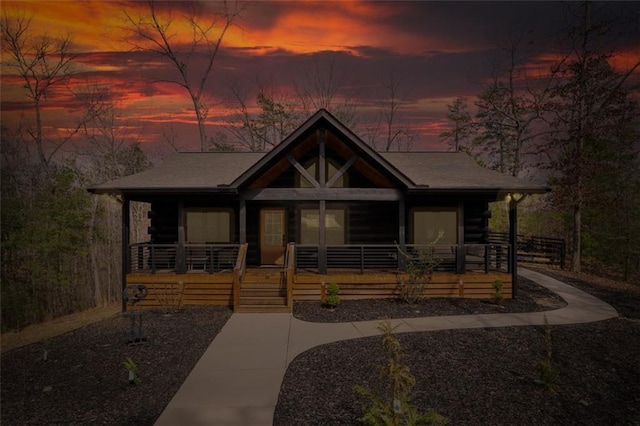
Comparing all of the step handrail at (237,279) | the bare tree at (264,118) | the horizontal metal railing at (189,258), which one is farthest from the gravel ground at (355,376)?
the bare tree at (264,118)

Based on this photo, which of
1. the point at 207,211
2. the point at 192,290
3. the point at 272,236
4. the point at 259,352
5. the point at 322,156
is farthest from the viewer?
the point at 272,236

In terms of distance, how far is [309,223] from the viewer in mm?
16844

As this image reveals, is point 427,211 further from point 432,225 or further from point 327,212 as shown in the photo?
point 327,212

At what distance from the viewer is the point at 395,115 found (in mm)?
37719

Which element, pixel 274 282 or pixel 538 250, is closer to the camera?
pixel 274 282

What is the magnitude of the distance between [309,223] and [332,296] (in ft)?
15.5

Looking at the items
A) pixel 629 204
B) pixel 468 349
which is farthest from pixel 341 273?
pixel 629 204

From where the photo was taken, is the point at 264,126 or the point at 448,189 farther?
the point at 264,126

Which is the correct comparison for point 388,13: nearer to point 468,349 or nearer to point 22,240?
point 468,349

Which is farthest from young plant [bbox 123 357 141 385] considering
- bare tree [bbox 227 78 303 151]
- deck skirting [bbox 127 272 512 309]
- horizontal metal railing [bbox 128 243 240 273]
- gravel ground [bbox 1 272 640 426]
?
bare tree [bbox 227 78 303 151]

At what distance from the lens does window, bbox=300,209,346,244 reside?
16.8 metres

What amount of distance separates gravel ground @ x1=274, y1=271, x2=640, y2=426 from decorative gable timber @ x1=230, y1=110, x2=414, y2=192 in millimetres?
6289

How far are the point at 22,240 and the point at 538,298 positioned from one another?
25111 mm

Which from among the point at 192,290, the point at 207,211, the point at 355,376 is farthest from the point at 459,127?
the point at 355,376
